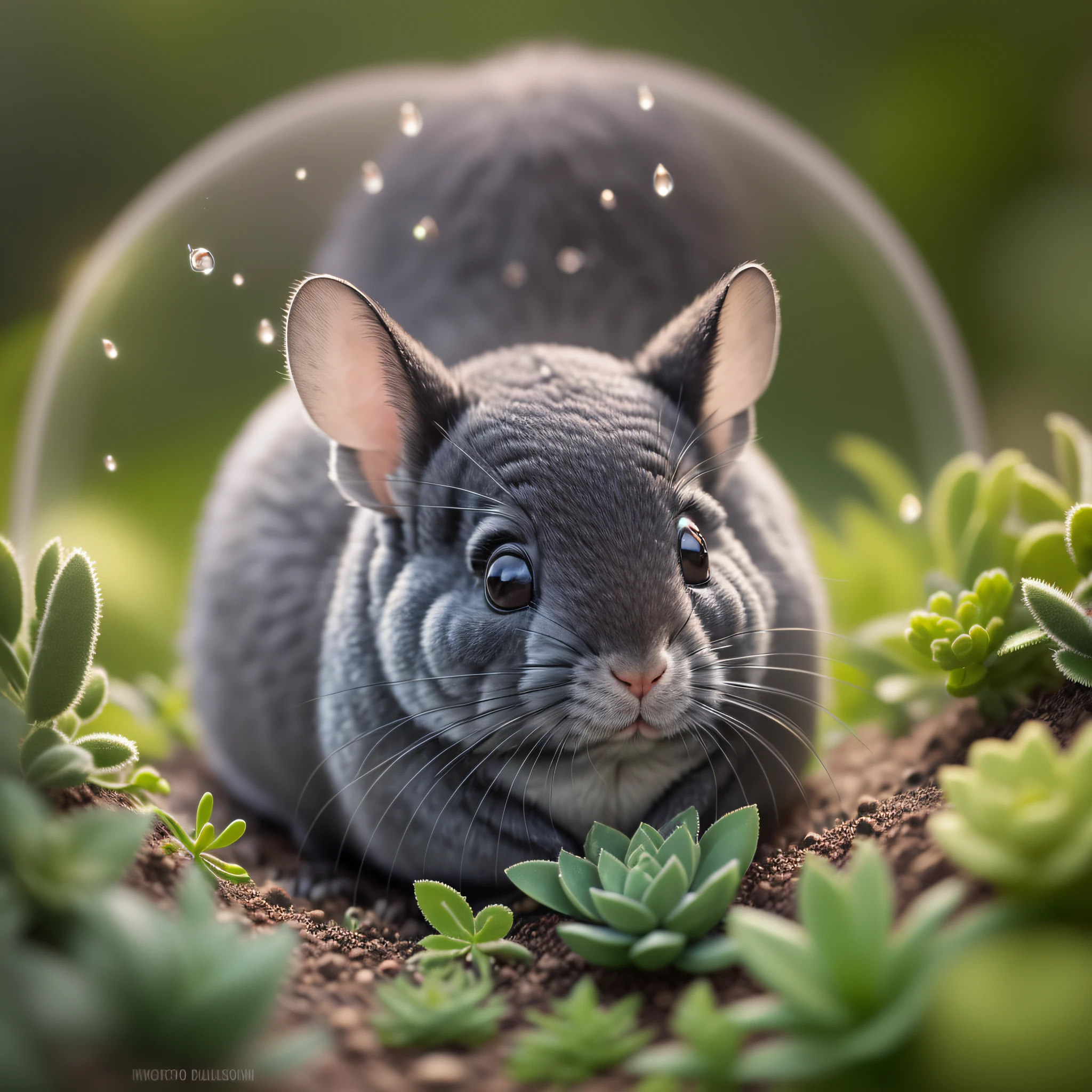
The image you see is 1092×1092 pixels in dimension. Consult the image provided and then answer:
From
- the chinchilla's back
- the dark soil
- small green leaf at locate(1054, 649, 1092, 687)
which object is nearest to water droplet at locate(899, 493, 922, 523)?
the dark soil

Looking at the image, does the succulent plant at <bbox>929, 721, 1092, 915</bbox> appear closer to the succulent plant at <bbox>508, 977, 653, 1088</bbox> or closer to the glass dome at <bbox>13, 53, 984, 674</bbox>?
the succulent plant at <bbox>508, 977, 653, 1088</bbox>

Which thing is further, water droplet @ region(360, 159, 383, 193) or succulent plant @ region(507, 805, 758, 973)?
water droplet @ region(360, 159, 383, 193)

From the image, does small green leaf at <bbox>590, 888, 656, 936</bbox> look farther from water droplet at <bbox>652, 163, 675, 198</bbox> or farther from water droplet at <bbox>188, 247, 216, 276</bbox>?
water droplet at <bbox>652, 163, 675, 198</bbox>

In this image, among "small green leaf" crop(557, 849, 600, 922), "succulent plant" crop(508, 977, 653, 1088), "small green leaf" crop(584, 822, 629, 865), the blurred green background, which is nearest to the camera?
"succulent plant" crop(508, 977, 653, 1088)

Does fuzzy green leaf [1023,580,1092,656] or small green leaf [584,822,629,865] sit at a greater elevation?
fuzzy green leaf [1023,580,1092,656]

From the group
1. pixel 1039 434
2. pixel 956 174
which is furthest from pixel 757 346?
pixel 956 174

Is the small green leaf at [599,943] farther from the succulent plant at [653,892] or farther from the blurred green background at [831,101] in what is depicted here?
the blurred green background at [831,101]

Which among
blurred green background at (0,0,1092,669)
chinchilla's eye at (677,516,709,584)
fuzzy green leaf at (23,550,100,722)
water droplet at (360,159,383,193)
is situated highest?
blurred green background at (0,0,1092,669)

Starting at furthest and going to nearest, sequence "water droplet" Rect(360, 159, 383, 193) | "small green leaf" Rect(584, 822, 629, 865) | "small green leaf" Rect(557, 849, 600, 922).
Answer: "water droplet" Rect(360, 159, 383, 193)
"small green leaf" Rect(584, 822, 629, 865)
"small green leaf" Rect(557, 849, 600, 922)

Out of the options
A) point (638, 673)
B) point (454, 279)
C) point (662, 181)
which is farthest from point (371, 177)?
point (638, 673)
